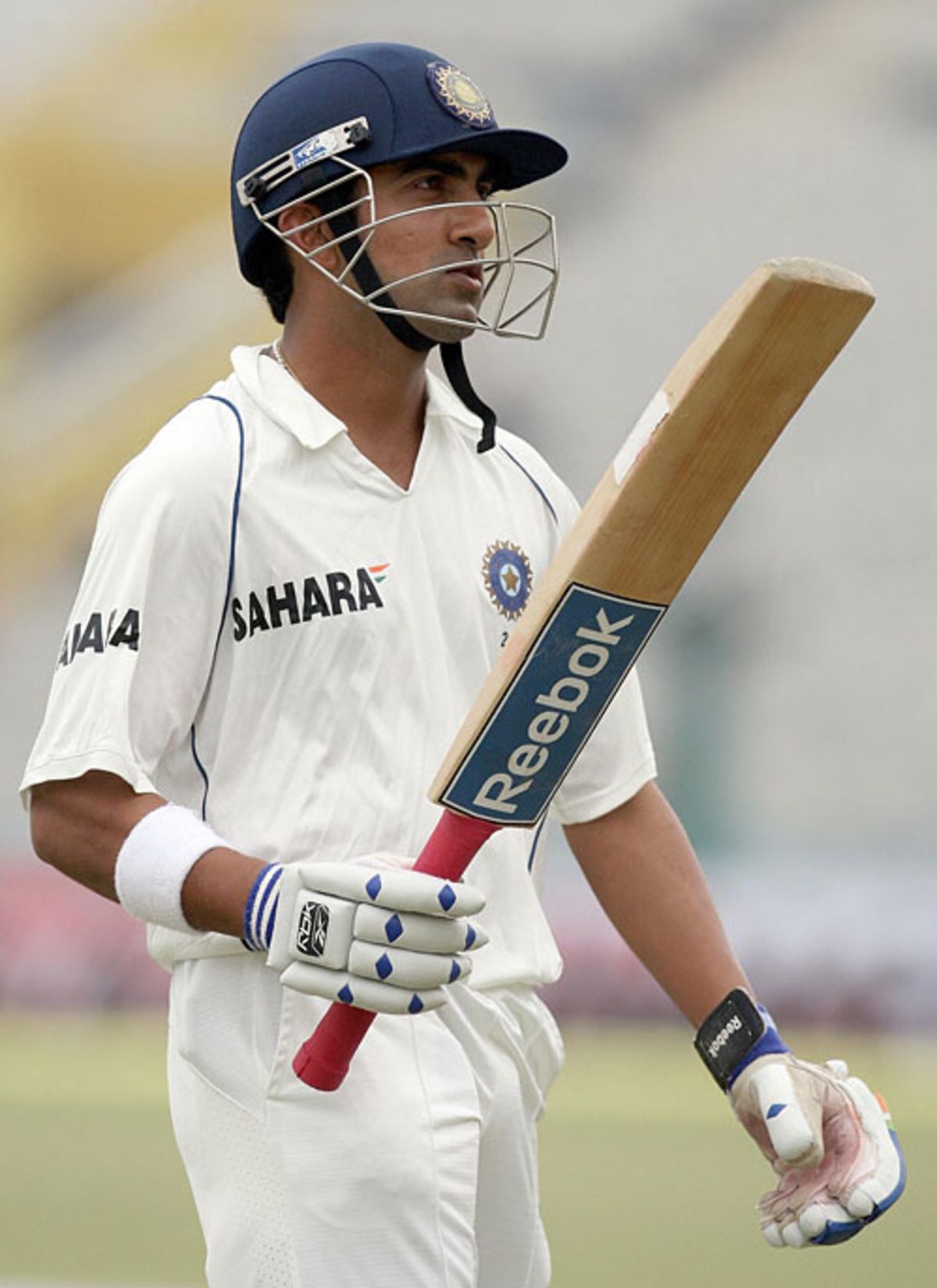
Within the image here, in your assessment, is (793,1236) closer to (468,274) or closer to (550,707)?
(550,707)

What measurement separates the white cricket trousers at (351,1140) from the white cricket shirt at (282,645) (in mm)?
53

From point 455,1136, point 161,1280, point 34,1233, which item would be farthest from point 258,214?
point 34,1233

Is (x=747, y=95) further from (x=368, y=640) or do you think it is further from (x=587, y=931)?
(x=368, y=640)

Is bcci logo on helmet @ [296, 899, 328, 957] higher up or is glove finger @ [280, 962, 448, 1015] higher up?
bcci logo on helmet @ [296, 899, 328, 957]

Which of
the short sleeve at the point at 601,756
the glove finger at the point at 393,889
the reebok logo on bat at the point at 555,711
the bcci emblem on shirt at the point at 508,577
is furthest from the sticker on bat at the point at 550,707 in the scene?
the short sleeve at the point at 601,756

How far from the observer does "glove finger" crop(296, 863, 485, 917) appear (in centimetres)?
172

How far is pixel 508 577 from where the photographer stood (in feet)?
6.94

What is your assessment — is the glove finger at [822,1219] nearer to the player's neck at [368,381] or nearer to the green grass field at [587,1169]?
the player's neck at [368,381]

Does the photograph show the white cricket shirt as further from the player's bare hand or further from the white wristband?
the player's bare hand

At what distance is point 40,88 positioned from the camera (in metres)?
7.95

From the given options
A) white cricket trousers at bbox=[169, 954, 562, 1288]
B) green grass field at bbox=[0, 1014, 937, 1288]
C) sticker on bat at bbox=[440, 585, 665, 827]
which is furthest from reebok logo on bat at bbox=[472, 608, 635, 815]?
green grass field at bbox=[0, 1014, 937, 1288]

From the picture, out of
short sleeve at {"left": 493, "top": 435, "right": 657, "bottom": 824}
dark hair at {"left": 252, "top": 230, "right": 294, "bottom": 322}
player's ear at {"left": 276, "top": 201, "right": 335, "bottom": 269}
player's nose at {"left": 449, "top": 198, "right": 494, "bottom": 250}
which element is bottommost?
short sleeve at {"left": 493, "top": 435, "right": 657, "bottom": 824}

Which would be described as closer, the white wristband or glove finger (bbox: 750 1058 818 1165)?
the white wristband

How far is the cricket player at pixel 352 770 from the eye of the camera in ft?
6.14
